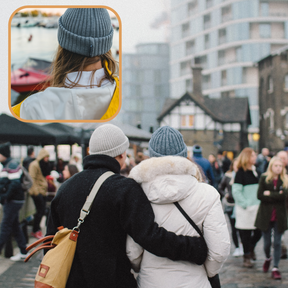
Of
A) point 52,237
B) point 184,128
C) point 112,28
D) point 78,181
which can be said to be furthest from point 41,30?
point 184,128

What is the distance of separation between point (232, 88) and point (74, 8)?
4974 cm

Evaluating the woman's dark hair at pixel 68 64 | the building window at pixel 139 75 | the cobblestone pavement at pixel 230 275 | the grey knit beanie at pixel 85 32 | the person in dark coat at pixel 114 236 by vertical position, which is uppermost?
the building window at pixel 139 75

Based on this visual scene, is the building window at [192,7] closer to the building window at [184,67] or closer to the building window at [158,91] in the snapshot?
the building window at [184,67]

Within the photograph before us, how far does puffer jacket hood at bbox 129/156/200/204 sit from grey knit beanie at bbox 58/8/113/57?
36.7 inches

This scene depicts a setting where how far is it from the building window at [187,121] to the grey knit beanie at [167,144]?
3108 centimetres

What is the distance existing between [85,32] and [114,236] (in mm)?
1204

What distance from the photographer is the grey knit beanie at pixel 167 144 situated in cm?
236

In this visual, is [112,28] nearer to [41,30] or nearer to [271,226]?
[41,30]

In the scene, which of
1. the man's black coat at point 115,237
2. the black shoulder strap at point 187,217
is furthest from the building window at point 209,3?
the man's black coat at point 115,237

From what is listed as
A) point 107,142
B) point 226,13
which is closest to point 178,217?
point 107,142

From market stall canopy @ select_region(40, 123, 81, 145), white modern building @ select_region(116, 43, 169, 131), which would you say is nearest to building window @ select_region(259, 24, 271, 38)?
white modern building @ select_region(116, 43, 169, 131)

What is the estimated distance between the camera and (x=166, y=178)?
216 centimetres

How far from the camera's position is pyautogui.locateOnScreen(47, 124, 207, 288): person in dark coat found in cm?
203

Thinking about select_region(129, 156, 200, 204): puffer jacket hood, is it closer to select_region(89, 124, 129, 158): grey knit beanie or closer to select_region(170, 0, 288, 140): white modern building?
select_region(89, 124, 129, 158): grey knit beanie
